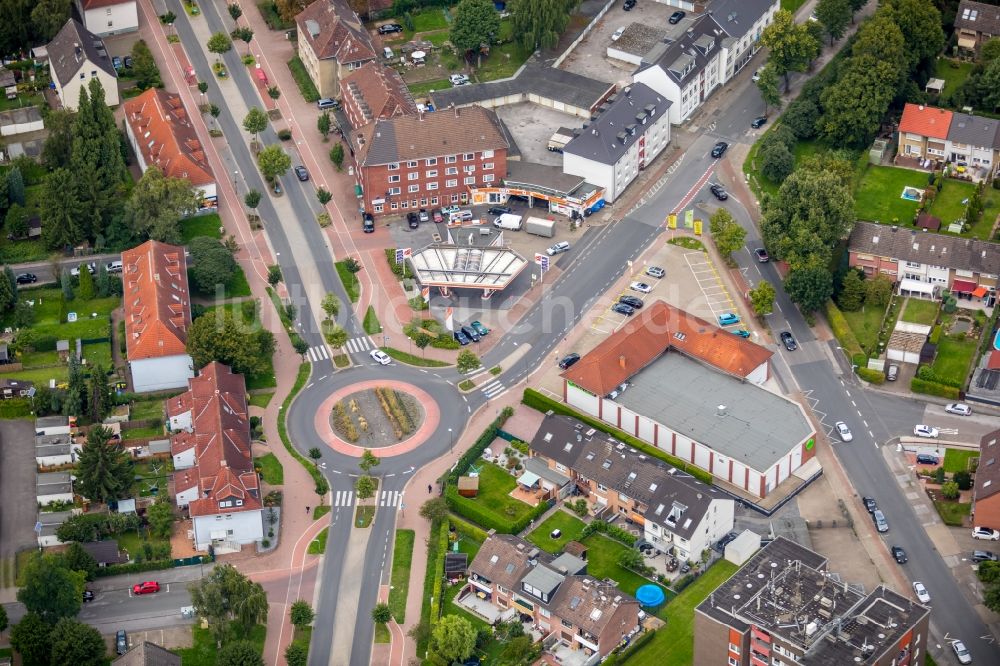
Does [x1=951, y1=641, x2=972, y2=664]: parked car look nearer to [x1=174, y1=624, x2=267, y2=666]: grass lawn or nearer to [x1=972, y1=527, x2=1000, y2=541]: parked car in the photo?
[x1=972, y1=527, x2=1000, y2=541]: parked car

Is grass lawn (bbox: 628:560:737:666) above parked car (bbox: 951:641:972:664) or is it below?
below

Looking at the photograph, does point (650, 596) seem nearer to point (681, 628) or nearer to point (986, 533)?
point (681, 628)

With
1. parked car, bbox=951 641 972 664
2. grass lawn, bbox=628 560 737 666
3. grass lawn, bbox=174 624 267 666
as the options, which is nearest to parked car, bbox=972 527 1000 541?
parked car, bbox=951 641 972 664

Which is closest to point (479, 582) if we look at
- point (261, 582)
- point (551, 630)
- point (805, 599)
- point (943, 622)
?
point (551, 630)

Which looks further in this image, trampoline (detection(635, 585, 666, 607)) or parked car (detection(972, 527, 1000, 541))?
parked car (detection(972, 527, 1000, 541))

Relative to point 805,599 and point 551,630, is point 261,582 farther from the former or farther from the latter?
point 805,599

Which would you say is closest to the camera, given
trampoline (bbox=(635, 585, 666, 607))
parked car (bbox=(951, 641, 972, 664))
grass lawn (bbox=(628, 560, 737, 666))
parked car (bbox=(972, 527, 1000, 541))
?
parked car (bbox=(951, 641, 972, 664))

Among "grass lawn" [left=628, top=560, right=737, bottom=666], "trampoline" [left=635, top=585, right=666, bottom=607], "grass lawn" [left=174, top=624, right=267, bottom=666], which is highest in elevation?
"trampoline" [left=635, top=585, right=666, bottom=607]
